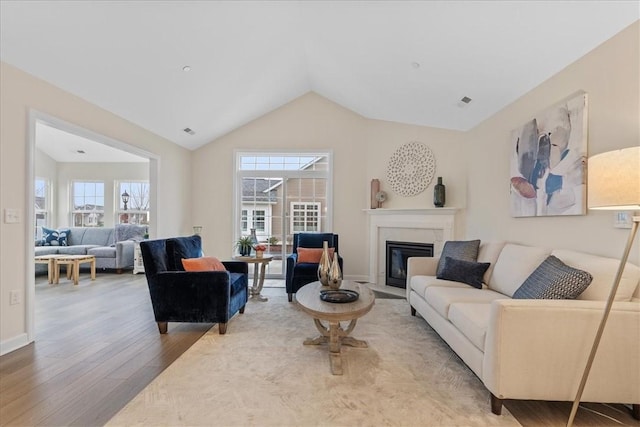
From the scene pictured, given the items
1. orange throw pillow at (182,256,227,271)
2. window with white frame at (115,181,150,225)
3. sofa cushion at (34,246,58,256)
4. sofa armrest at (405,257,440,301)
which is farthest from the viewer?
window with white frame at (115,181,150,225)

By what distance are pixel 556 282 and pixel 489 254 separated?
1364mm

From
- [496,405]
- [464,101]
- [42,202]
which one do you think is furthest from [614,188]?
[42,202]

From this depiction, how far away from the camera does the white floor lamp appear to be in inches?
61.4

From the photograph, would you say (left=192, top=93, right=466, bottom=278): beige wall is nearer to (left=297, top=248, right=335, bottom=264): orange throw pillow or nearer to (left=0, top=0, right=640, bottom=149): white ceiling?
(left=0, top=0, right=640, bottom=149): white ceiling

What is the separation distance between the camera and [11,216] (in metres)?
2.68

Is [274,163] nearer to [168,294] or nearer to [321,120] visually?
[321,120]

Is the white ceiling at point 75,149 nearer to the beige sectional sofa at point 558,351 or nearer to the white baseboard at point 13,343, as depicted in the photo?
the white baseboard at point 13,343

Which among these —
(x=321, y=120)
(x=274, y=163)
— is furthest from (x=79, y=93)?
(x=321, y=120)

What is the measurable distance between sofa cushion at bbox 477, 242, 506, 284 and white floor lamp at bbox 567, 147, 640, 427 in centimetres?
158

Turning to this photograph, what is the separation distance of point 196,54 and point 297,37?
4.17ft

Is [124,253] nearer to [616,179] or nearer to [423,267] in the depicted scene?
[423,267]

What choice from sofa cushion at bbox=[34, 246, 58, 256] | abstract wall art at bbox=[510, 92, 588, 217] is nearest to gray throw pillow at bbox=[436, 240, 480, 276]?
abstract wall art at bbox=[510, 92, 588, 217]

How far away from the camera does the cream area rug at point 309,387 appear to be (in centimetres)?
182

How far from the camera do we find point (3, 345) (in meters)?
2.59
